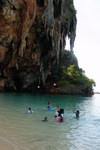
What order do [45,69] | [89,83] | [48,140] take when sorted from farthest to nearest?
[89,83]
[45,69]
[48,140]

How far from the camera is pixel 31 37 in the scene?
2110 inches

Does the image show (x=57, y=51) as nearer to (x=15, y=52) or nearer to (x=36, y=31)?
(x=36, y=31)

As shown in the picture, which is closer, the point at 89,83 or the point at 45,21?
the point at 45,21

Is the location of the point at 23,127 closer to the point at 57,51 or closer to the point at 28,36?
the point at 28,36

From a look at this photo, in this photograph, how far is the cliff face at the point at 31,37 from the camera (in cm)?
4731

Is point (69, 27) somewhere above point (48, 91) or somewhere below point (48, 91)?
above

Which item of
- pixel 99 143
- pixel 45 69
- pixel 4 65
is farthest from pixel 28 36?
pixel 99 143

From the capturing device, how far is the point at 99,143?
51.6 ft

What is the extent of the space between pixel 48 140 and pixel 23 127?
11.2 ft

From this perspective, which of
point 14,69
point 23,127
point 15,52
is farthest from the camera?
point 14,69

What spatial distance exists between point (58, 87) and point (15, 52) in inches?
927

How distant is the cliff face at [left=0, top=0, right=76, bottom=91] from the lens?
47.3 metres

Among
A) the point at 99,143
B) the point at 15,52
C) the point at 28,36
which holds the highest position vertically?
the point at 28,36

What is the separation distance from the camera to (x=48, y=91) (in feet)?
231
